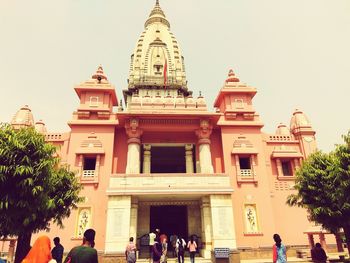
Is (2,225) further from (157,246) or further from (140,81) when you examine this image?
(140,81)

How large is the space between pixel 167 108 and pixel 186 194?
5907 mm

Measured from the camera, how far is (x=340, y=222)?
11938mm

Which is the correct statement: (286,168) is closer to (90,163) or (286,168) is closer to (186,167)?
(186,167)

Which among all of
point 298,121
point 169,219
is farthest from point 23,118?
point 298,121

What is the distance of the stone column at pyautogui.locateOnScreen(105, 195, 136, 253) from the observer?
1335cm

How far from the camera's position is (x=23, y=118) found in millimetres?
19422

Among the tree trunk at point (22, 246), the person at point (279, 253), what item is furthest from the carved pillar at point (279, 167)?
the tree trunk at point (22, 246)

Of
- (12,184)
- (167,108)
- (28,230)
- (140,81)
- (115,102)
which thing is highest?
(140,81)

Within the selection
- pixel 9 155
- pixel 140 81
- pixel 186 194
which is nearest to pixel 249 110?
pixel 186 194

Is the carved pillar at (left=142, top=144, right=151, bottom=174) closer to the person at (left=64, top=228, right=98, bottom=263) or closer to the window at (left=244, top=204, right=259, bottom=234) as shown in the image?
the window at (left=244, top=204, right=259, bottom=234)

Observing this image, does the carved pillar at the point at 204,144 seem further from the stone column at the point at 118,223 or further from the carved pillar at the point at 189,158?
the stone column at the point at 118,223

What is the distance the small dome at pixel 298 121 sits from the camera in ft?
66.1

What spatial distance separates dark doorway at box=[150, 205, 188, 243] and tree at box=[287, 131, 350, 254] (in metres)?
8.49

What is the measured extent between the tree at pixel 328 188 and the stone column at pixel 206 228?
5056 millimetres
